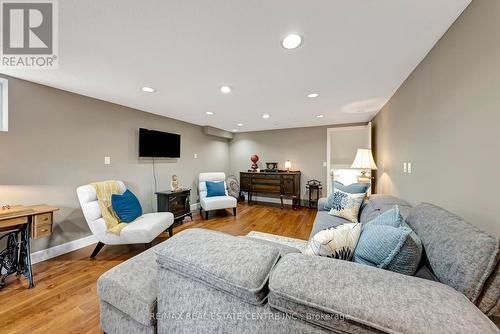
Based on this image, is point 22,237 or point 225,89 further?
point 225,89

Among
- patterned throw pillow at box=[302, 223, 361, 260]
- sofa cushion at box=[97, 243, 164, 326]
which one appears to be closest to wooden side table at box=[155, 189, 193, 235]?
sofa cushion at box=[97, 243, 164, 326]

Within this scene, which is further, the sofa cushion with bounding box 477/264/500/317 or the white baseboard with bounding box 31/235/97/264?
the white baseboard with bounding box 31/235/97/264

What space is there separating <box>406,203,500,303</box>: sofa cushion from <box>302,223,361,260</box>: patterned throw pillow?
1.16ft

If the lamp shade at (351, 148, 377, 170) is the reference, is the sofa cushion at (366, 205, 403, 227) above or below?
below

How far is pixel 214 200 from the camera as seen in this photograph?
3896 mm

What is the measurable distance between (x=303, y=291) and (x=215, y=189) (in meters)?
3.67

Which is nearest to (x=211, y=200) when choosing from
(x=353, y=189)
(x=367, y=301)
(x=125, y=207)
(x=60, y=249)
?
(x=125, y=207)

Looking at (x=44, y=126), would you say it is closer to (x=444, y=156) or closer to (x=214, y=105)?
(x=214, y=105)

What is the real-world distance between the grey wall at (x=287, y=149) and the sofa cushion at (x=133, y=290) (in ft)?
14.3

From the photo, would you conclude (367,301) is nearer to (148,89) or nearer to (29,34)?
(29,34)

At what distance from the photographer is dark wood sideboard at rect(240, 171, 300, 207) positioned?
470cm

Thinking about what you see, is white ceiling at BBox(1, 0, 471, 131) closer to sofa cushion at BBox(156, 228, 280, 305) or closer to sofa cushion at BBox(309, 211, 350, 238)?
sofa cushion at BBox(156, 228, 280, 305)

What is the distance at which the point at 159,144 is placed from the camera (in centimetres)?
358

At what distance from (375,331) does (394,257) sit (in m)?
0.47
